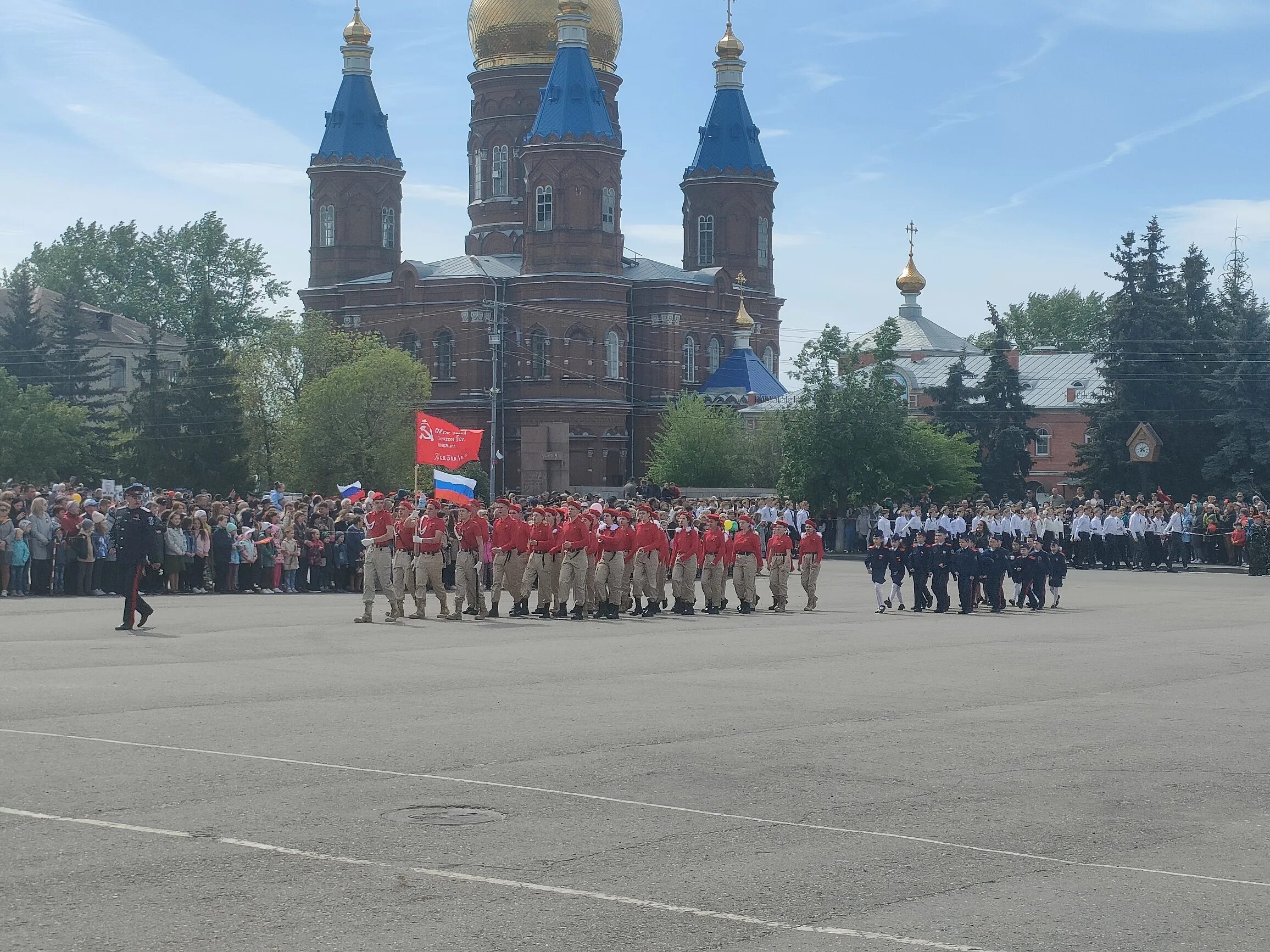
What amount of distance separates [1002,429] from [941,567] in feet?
151

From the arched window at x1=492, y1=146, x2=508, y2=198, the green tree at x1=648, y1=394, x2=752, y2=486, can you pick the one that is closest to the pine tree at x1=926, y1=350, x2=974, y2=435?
the green tree at x1=648, y1=394, x2=752, y2=486

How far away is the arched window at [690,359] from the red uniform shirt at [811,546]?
52.9m

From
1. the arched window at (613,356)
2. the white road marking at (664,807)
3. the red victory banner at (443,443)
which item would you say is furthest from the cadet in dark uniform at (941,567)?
the arched window at (613,356)

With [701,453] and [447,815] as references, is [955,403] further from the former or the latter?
[447,815]

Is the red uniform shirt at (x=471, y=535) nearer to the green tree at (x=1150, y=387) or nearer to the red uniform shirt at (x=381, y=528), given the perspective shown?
the red uniform shirt at (x=381, y=528)

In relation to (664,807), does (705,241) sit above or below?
above

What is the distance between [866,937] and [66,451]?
65185 millimetres

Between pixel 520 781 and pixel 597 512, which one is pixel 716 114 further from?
pixel 520 781

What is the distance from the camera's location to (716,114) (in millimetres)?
84375

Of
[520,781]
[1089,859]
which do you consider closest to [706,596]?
[520,781]

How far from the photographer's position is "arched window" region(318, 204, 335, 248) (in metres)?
82.5

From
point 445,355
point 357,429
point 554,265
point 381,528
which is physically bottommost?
point 381,528

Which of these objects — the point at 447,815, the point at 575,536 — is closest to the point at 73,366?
the point at 575,536

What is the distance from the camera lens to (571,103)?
74.6 metres
